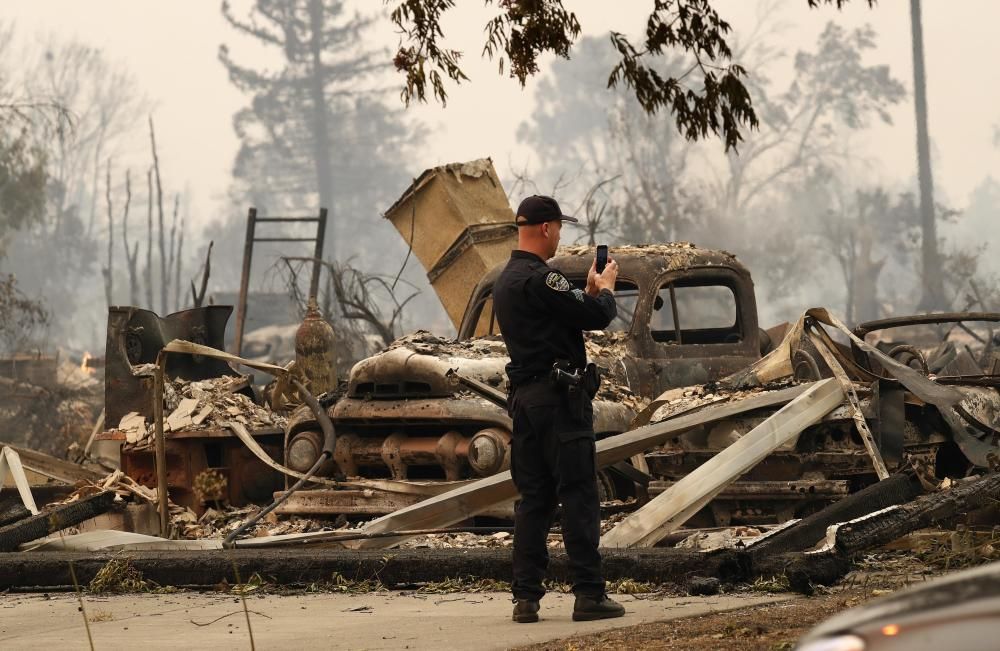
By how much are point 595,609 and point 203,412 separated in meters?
6.36

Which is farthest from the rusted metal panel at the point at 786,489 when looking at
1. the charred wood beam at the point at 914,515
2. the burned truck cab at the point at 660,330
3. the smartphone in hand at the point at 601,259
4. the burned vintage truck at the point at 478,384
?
the smartphone in hand at the point at 601,259

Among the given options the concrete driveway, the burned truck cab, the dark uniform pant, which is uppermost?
the burned truck cab

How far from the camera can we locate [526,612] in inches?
233

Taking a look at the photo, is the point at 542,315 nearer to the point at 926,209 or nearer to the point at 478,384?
the point at 478,384

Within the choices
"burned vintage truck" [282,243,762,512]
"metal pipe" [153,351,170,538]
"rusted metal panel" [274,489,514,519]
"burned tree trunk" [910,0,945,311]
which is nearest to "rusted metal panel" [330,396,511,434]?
"burned vintage truck" [282,243,762,512]

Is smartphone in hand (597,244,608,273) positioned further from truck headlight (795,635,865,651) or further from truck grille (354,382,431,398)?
truck headlight (795,635,865,651)

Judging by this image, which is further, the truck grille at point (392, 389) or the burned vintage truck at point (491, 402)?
the truck grille at point (392, 389)

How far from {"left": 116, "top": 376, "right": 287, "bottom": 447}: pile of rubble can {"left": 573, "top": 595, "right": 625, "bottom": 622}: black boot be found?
5.92 m

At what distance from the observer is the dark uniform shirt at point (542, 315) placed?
5965 mm

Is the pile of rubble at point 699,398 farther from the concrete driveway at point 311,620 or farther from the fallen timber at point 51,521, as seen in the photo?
the fallen timber at point 51,521

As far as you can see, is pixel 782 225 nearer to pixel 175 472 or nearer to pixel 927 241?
pixel 927 241

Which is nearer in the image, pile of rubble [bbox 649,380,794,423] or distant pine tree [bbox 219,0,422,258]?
pile of rubble [bbox 649,380,794,423]

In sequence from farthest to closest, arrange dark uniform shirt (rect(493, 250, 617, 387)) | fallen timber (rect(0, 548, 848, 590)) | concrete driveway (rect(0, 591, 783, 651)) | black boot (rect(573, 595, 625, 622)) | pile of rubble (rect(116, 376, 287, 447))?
pile of rubble (rect(116, 376, 287, 447)) < fallen timber (rect(0, 548, 848, 590)) < dark uniform shirt (rect(493, 250, 617, 387)) < black boot (rect(573, 595, 625, 622)) < concrete driveway (rect(0, 591, 783, 651))

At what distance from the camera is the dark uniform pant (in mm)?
5918
